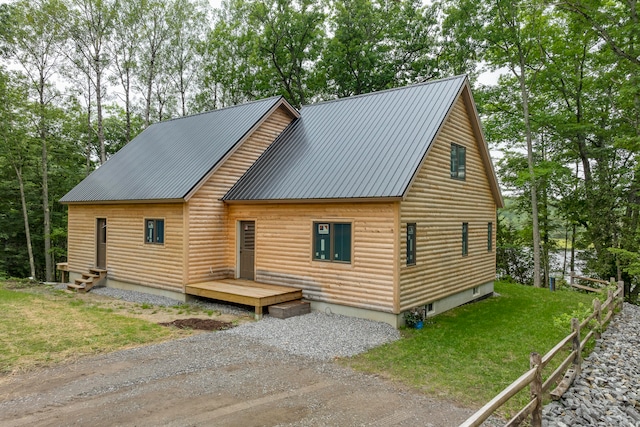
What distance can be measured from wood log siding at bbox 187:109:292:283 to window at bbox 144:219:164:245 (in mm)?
1517

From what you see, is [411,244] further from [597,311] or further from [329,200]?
[597,311]

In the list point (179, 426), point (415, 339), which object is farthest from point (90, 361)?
point (415, 339)

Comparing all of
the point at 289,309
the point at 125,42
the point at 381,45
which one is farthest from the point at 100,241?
the point at 381,45

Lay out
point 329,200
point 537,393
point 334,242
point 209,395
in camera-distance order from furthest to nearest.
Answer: point 334,242 < point 329,200 < point 209,395 < point 537,393

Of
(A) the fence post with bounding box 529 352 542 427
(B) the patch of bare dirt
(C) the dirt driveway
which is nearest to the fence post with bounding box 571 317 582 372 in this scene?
(A) the fence post with bounding box 529 352 542 427

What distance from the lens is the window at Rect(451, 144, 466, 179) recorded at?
1238 centimetres

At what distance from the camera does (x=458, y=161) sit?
12.7 metres

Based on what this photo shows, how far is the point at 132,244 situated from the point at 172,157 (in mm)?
3416

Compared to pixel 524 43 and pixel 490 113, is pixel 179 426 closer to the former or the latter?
pixel 524 43

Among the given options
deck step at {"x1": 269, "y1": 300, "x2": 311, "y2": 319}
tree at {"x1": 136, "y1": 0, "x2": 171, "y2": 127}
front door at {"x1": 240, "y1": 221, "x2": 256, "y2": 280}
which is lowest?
deck step at {"x1": 269, "y1": 300, "x2": 311, "y2": 319}

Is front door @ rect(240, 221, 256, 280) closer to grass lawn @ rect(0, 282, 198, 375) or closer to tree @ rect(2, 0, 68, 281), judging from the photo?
→ grass lawn @ rect(0, 282, 198, 375)

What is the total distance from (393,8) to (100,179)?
71.6ft

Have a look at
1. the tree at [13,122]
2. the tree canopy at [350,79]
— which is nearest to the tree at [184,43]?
the tree canopy at [350,79]

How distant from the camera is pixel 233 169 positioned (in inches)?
523
